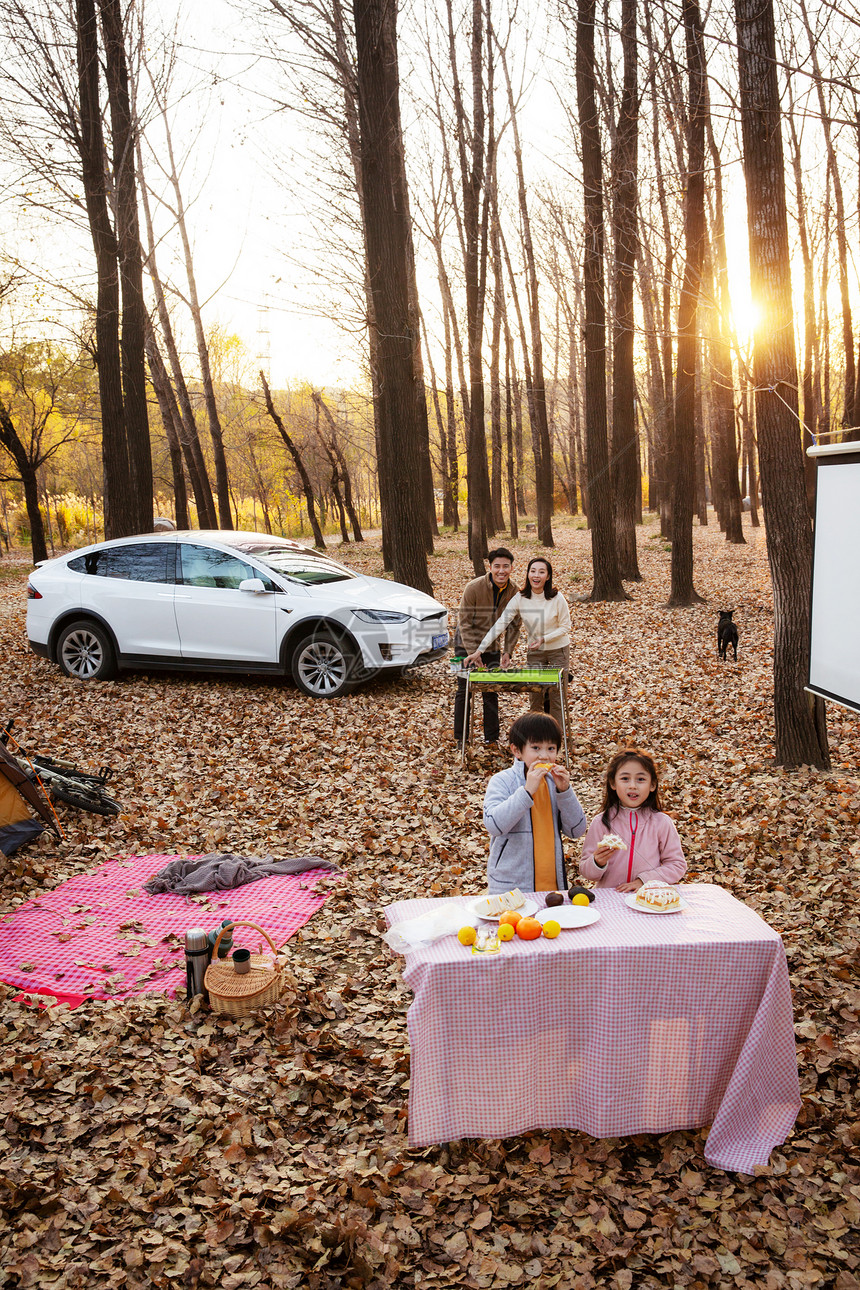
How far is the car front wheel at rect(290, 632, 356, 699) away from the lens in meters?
9.88

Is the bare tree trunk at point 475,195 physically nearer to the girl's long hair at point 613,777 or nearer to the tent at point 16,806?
the tent at point 16,806

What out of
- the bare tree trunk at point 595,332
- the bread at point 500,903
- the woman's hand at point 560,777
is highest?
the bare tree trunk at point 595,332

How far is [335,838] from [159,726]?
140 inches

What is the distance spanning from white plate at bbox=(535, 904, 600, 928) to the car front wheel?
21.9 ft

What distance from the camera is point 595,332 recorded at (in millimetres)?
16422

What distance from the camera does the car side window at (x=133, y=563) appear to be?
10375 millimetres

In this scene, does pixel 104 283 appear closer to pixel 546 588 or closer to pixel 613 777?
pixel 546 588

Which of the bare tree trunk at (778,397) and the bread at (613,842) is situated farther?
the bare tree trunk at (778,397)

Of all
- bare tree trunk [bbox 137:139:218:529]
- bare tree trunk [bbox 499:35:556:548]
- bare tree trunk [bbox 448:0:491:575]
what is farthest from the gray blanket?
bare tree trunk [bbox 499:35:556:548]

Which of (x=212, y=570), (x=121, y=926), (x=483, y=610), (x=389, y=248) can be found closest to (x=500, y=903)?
(x=121, y=926)

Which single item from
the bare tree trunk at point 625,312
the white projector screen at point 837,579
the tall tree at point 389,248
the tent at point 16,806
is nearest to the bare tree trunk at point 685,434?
the bare tree trunk at point 625,312

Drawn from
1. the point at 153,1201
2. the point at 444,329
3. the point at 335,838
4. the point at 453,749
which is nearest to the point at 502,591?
the point at 453,749

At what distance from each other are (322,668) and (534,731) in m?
6.28

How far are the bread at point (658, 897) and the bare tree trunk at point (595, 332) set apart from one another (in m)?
13.1
